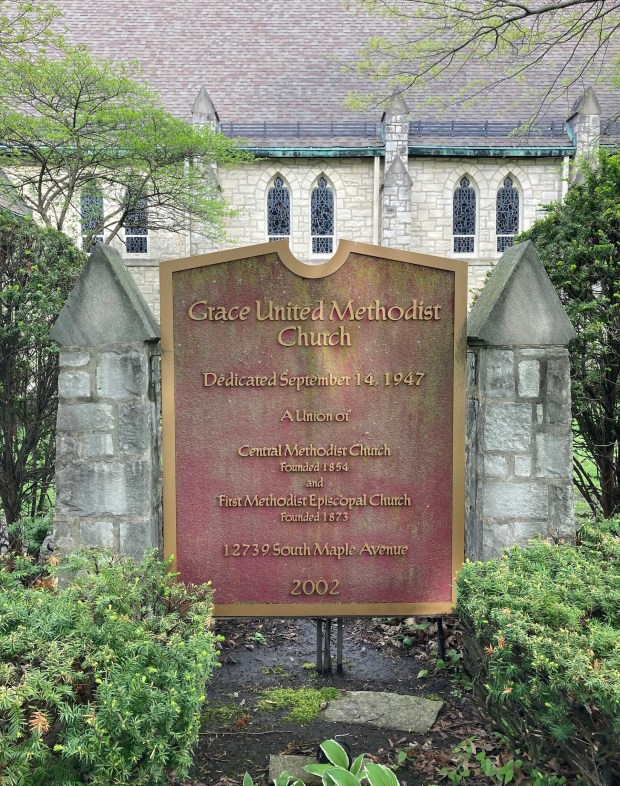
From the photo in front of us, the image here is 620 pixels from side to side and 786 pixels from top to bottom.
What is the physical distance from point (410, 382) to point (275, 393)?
78 cm

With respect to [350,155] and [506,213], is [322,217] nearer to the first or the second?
[350,155]

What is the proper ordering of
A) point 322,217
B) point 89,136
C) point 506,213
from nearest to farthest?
1. point 89,136
2. point 322,217
3. point 506,213

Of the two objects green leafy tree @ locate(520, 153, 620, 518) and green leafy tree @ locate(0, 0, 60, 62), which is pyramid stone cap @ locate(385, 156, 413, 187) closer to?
green leafy tree @ locate(0, 0, 60, 62)

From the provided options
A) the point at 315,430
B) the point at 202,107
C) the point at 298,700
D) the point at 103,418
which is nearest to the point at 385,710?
the point at 298,700

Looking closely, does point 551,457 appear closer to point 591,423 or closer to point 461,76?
point 591,423

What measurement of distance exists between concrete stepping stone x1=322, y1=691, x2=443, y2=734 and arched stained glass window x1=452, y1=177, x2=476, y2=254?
19.9 meters

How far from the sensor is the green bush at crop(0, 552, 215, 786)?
6.64 feet

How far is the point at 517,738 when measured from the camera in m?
2.54

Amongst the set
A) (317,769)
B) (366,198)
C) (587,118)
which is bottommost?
(317,769)

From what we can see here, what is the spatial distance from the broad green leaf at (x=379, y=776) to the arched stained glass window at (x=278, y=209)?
804 inches

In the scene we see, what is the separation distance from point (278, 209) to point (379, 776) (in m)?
20.9

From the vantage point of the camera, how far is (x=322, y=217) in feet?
71.7

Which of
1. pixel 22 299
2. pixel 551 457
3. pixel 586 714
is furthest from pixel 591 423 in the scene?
pixel 22 299

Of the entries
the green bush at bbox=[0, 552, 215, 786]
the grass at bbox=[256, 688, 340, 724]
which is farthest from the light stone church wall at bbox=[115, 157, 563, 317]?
the green bush at bbox=[0, 552, 215, 786]
